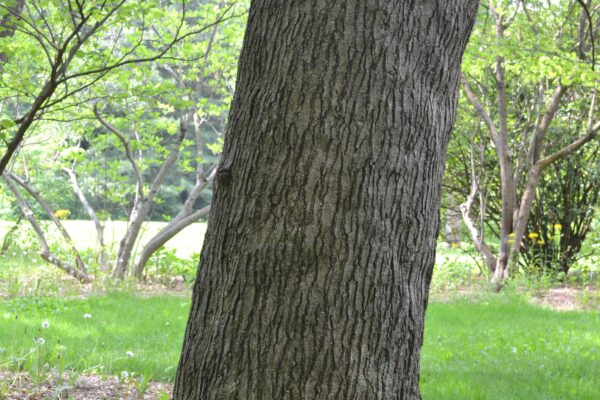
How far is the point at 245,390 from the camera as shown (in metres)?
1.92

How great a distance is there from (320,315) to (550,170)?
34.8 feet

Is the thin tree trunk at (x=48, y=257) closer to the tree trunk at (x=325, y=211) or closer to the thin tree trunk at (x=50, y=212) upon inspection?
the thin tree trunk at (x=50, y=212)

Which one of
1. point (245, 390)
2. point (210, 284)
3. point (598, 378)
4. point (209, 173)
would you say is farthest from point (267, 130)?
point (209, 173)

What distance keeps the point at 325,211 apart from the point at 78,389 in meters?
2.52

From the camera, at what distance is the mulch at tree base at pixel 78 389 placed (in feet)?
11.8

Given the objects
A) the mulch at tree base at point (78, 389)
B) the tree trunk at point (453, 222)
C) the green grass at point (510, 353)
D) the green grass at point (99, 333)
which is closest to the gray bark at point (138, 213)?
the green grass at point (99, 333)

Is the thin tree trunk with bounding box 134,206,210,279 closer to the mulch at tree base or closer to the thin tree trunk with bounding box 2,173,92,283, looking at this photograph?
the thin tree trunk with bounding box 2,173,92,283

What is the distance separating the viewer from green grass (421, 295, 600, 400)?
14.5 ft

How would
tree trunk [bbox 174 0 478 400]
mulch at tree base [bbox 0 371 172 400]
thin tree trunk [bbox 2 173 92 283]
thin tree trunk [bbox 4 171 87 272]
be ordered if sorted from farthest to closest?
thin tree trunk [bbox 2 173 92 283]
thin tree trunk [bbox 4 171 87 272]
mulch at tree base [bbox 0 371 172 400]
tree trunk [bbox 174 0 478 400]

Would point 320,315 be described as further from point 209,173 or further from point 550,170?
point 550,170

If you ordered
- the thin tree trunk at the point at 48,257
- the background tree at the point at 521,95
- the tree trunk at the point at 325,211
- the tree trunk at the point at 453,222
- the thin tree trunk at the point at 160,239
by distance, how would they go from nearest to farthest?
the tree trunk at the point at 325,211 < the background tree at the point at 521,95 < the thin tree trunk at the point at 48,257 < the thin tree trunk at the point at 160,239 < the tree trunk at the point at 453,222

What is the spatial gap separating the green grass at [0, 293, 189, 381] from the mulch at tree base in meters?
0.09

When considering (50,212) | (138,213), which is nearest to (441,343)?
(138,213)

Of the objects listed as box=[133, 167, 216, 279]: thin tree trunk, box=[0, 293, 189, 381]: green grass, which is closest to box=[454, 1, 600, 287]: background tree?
box=[133, 167, 216, 279]: thin tree trunk
